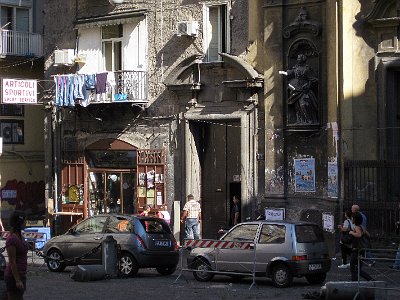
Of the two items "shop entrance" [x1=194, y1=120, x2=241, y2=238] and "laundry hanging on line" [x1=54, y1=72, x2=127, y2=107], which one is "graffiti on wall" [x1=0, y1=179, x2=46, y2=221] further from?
"shop entrance" [x1=194, y1=120, x2=241, y2=238]

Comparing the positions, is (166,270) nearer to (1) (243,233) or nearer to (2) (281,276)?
(1) (243,233)

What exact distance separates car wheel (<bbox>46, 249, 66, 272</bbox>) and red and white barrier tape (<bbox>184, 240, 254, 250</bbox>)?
410 centimetres

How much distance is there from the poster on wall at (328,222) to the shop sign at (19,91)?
11.1m

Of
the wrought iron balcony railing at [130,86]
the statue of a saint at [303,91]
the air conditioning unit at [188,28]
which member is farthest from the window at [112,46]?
the statue of a saint at [303,91]

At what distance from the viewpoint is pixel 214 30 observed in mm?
30234

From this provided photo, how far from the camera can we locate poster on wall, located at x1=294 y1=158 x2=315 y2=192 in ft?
91.0

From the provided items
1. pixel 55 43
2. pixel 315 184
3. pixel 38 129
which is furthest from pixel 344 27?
pixel 38 129

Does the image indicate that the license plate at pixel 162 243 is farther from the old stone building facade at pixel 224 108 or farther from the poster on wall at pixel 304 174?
the poster on wall at pixel 304 174

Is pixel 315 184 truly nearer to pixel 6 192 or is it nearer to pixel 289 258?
pixel 289 258

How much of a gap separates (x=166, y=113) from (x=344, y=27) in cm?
750

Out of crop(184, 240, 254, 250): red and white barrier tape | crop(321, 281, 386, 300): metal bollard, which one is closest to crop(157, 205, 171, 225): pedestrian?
crop(184, 240, 254, 250): red and white barrier tape

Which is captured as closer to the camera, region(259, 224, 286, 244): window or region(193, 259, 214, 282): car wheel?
region(259, 224, 286, 244): window

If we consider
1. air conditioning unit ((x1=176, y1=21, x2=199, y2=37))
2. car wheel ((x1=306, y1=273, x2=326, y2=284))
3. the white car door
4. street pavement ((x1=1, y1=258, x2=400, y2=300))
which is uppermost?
air conditioning unit ((x1=176, y1=21, x2=199, y2=37))

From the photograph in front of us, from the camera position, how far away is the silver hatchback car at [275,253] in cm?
2019
